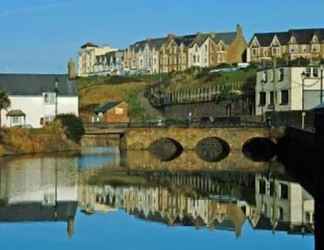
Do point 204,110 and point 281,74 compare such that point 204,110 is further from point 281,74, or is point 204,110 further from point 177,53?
point 177,53

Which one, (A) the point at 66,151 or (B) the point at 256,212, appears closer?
(B) the point at 256,212

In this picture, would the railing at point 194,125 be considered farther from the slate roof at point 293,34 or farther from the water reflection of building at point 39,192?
the slate roof at point 293,34

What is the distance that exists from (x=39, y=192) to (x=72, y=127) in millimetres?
34489

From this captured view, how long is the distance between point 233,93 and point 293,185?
48.6m

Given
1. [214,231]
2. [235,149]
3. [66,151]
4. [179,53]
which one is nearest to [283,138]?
[235,149]

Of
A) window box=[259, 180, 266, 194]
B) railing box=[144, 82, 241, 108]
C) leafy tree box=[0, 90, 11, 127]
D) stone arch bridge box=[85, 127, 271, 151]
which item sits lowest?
window box=[259, 180, 266, 194]

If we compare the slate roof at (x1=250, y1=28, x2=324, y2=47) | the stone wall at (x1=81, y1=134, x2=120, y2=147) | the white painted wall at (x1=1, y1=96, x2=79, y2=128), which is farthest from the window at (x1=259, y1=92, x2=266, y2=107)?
the slate roof at (x1=250, y1=28, x2=324, y2=47)

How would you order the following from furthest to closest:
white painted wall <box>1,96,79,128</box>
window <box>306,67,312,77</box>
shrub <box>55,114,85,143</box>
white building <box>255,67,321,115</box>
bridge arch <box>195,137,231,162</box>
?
white painted wall <box>1,96,79,128</box> → shrub <box>55,114,85,143</box> → window <box>306,67,312,77</box> → white building <box>255,67,321,115</box> → bridge arch <box>195,137,231,162</box>

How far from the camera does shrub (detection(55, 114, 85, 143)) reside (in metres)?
74.5

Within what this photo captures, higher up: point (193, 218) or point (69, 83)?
point (69, 83)

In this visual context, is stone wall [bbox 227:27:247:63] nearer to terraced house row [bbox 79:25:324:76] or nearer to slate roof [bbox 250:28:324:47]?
terraced house row [bbox 79:25:324:76]

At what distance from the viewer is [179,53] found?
144625mm

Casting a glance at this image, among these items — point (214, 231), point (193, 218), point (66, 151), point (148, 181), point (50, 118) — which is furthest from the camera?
point (50, 118)

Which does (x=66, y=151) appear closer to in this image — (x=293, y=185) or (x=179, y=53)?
(x=293, y=185)
